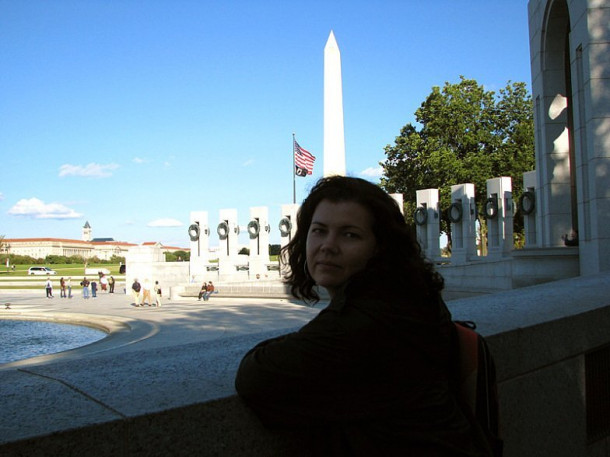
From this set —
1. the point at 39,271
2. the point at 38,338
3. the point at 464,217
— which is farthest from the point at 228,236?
the point at 39,271

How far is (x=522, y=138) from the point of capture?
41156 mm

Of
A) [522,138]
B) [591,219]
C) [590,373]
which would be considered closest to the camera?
[590,373]

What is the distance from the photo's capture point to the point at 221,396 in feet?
5.54

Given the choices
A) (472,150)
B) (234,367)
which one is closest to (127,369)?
(234,367)

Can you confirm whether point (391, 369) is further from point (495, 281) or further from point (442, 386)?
point (495, 281)

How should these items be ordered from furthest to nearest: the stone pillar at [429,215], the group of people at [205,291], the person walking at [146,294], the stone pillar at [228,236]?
the stone pillar at [228,236], the group of people at [205,291], the stone pillar at [429,215], the person walking at [146,294]

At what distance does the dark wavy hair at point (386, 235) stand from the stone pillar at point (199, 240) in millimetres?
34053

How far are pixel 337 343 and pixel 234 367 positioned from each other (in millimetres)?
753

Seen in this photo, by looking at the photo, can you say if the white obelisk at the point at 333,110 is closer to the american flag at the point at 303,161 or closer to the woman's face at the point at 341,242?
the american flag at the point at 303,161

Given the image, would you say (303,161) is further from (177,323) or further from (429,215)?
(177,323)

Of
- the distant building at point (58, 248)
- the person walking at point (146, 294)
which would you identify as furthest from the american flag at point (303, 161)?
the distant building at point (58, 248)

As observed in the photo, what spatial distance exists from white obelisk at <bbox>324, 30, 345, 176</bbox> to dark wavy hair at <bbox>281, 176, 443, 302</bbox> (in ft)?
86.2

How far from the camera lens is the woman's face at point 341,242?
1814 mm

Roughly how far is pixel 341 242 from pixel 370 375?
507 mm
